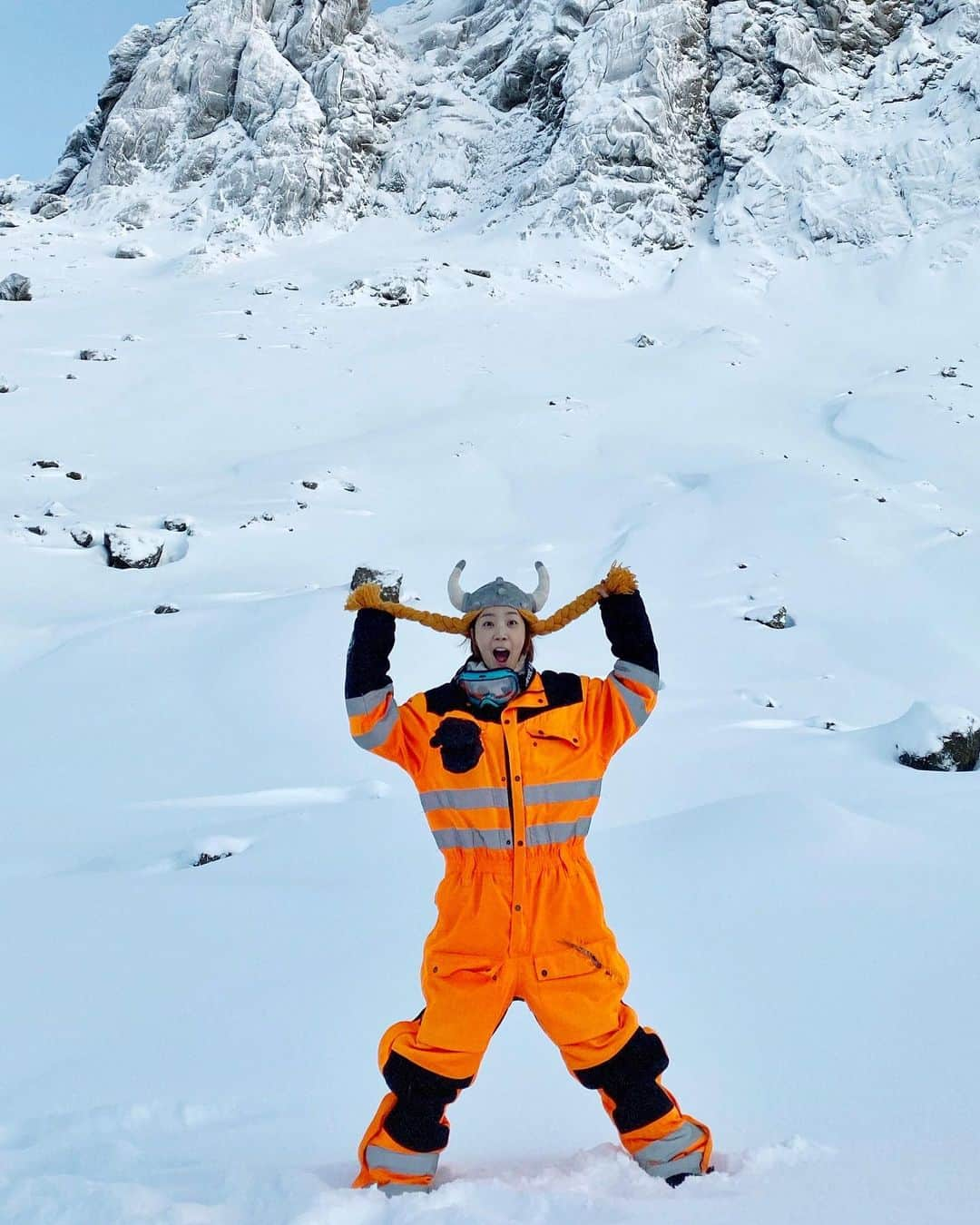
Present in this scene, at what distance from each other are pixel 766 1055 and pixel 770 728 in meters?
4.59

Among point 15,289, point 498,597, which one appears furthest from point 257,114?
point 498,597

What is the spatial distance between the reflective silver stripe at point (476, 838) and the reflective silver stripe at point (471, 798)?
62mm

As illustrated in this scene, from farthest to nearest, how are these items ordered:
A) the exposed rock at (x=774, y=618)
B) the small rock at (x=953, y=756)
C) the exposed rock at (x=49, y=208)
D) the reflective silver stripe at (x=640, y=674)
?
the exposed rock at (x=49, y=208), the exposed rock at (x=774, y=618), the small rock at (x=953, y=756), the reflective silver stripe at (x=640, y=674)

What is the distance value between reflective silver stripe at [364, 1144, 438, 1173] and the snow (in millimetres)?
104

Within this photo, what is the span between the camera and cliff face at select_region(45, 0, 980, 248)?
2841 cm

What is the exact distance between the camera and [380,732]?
90.1 inches

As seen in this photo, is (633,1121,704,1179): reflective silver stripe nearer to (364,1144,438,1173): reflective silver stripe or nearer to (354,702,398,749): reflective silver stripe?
(364,1144,438,1173): reflective silver stripe

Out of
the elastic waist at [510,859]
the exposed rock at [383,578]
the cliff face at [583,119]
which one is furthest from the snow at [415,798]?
the cliff face at [583,119]

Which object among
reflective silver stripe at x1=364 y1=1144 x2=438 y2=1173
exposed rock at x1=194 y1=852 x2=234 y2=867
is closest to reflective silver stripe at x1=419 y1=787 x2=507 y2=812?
reflective silver stripe at x1=364 y1=1144 x2=438 y2=1173

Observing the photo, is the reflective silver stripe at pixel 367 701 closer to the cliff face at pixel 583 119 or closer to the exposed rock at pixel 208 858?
the exposed rock at pixel 208 858

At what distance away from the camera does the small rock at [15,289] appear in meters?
24.4

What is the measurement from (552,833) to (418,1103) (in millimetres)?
730

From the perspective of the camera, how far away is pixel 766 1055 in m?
2.46

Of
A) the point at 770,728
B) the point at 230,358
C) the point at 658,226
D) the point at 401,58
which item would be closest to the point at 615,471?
the point at 770,728
